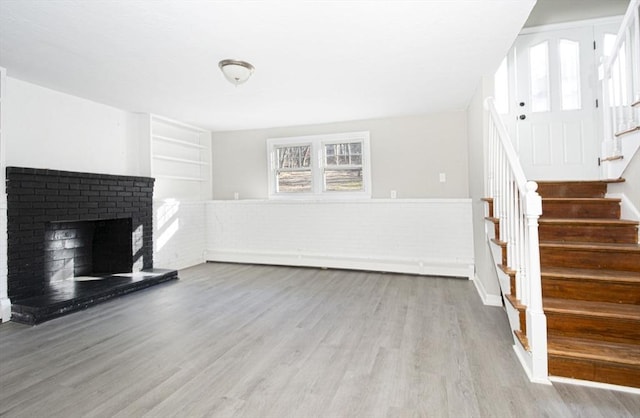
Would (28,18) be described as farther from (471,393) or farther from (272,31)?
(471,393)

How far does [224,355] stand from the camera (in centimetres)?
227

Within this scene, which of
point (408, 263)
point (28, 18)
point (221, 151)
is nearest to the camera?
point (28, 18)

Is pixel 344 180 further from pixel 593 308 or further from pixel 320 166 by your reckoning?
pixel 593 308

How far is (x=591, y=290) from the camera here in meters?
2.13

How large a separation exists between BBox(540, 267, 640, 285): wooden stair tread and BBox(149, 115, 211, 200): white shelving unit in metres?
4.92

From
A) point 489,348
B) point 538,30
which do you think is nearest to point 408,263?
point 489,348

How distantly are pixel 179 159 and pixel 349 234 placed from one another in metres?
3.08

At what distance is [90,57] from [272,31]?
5.68ft

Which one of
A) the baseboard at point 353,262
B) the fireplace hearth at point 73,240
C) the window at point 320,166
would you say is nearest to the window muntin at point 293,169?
the window at point 320,166

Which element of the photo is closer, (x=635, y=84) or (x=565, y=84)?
(x=635, y=84)

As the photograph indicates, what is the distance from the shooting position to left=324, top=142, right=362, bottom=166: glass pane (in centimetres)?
521

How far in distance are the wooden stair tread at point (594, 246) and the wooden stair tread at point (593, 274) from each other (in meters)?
0.16

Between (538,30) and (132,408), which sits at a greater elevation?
(538,30)

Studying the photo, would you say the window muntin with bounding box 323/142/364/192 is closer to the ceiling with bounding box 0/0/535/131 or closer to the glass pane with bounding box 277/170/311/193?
the glass pane with bounding box 277/170/311/193
